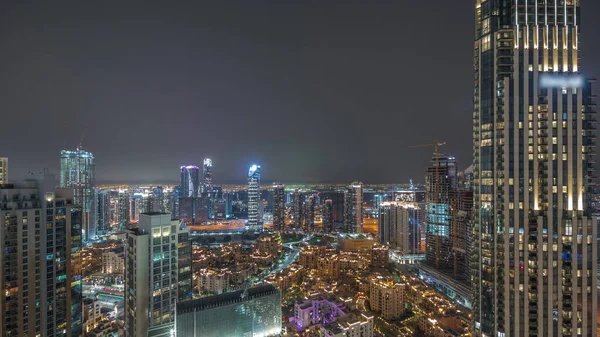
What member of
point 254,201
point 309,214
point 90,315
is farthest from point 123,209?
point 90,315

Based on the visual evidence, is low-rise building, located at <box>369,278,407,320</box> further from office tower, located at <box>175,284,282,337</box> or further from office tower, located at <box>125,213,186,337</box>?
office tower, located at <box>125,213,186,337</box>

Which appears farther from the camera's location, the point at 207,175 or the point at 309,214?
the point at 207,175

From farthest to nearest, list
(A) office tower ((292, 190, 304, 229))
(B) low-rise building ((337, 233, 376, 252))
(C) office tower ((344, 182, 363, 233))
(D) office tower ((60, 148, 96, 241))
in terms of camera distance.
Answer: (A) office tower ((292, 190, 304, 229))
(C) office tower ((344, 182, 363, 233))
(D) office tower ((60, 148, 96, 241))
(B) low-rise building ((337, 233, 376, 252))

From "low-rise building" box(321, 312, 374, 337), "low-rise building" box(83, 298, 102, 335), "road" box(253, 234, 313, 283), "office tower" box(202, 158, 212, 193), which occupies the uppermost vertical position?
"office tower" box(202, 158, 212, 193)

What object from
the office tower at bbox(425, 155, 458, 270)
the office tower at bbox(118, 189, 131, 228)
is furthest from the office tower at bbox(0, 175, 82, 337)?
the office tower at bbox(118, 189, 131, 228)

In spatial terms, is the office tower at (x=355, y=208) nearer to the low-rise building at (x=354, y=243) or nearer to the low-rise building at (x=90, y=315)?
the low-rise building at (x=354, y=243)

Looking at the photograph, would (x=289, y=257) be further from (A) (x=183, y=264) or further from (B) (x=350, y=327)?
(A) (x=183, y=264)

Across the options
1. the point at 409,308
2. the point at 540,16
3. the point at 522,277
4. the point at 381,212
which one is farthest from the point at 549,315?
the point at 381,212
